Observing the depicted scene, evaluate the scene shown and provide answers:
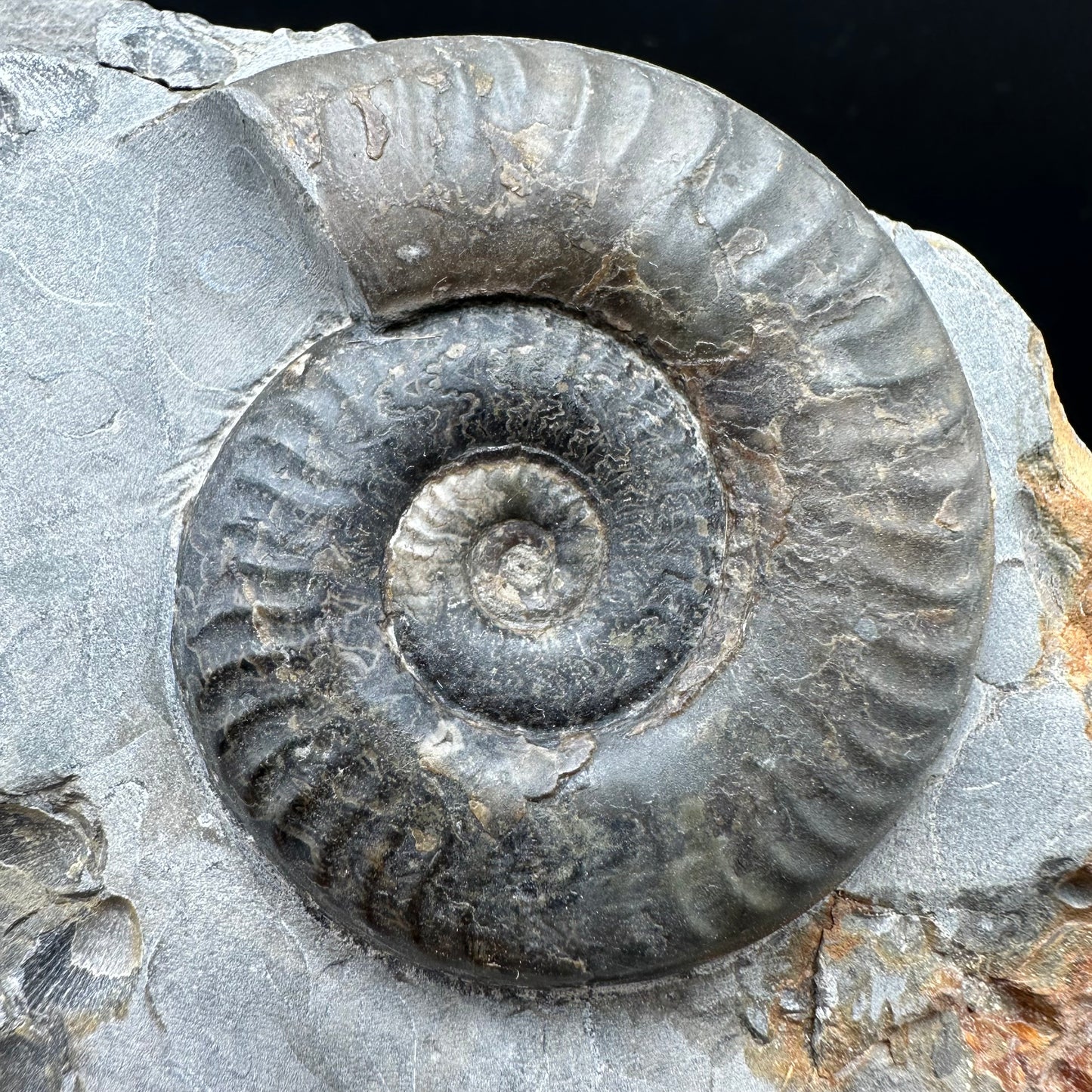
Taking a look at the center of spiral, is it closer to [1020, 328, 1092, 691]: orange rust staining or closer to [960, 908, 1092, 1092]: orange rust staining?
[1020, 328, 1092, 691]: orange rust staining

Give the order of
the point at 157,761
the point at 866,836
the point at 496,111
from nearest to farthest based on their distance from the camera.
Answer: the point at 496,111
the point at 866,836
the point at 157,761

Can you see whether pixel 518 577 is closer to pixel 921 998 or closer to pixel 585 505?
pixel 585 505

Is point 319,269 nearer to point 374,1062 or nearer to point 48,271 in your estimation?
point 48,271

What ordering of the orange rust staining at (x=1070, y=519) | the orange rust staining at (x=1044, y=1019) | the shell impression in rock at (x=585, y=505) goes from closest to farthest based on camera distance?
the shell impression in rock at (x=585, y=505), the orange rust staining at (x=1044, y=1019), the orange rust staining at (x=1070, y=519)

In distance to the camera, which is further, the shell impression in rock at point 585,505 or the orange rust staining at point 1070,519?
the orange rust staining at point 1070,519

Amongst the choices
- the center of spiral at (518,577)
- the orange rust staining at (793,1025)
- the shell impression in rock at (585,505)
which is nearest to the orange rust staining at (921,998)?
the orange rust staining at (793,1025)

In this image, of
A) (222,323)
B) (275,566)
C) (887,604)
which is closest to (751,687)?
(887,604)

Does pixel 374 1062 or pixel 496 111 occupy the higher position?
pixel 496 111

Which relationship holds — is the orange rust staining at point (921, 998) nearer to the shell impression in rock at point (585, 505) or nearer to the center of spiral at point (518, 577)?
the shell impression in rock at point (585, 505)
